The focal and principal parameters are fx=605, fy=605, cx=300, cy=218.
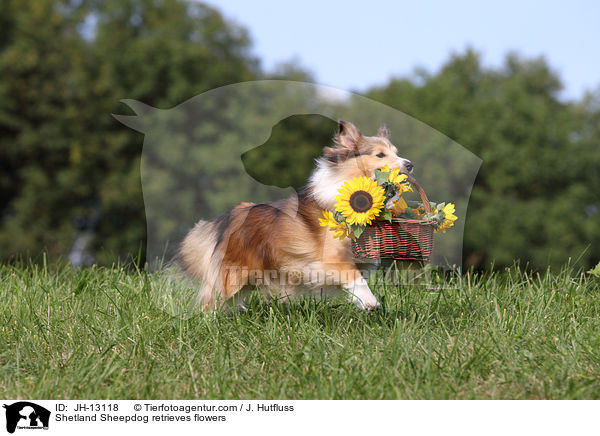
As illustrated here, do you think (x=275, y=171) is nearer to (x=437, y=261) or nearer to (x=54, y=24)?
(x=437, y=261)

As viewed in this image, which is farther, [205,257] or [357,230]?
[205,257]

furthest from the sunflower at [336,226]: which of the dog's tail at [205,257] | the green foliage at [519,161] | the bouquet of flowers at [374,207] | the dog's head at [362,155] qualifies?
the green foliage at [519,161]

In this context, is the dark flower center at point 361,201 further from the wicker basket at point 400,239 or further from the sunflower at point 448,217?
the sunflower at point 448,217

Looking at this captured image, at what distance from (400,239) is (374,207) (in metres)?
0.29

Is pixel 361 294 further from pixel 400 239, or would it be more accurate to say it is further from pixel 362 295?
pixel 400 239

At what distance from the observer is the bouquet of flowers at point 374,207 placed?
13.6ft

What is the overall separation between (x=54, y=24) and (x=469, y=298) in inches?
815

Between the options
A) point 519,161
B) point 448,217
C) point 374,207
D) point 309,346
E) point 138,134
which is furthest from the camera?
point 519,161

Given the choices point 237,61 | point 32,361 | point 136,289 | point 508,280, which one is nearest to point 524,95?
point 237,61

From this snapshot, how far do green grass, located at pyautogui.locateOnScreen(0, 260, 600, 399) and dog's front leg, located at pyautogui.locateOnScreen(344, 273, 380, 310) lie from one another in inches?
8.7

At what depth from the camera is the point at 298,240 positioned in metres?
4.65

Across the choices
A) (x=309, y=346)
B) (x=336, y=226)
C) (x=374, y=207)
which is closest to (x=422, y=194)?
(x=374, y=207)
